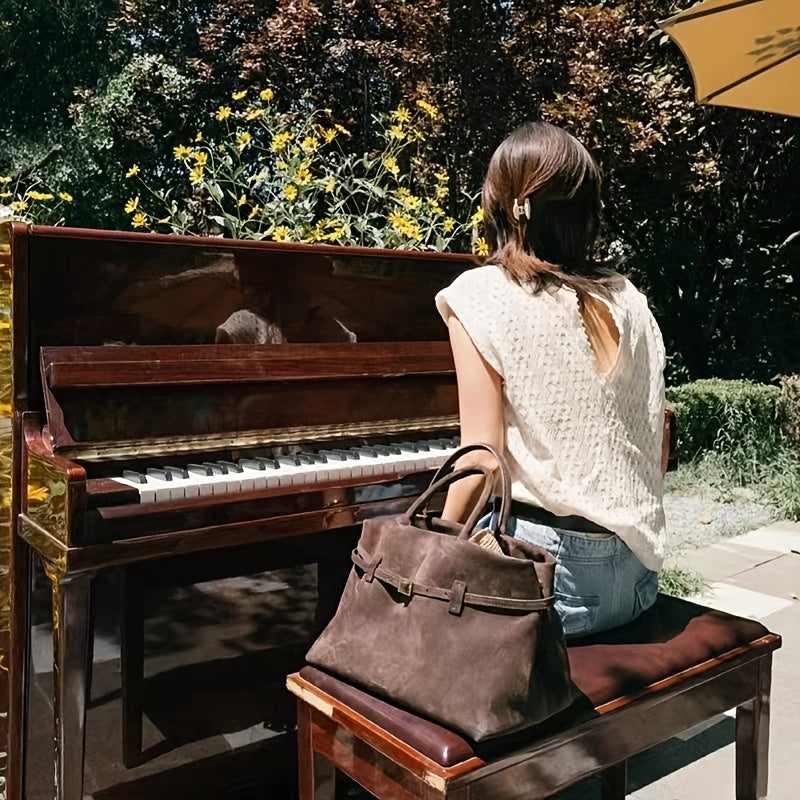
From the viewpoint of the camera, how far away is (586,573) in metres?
1.92

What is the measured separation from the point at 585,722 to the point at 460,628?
1.30ft

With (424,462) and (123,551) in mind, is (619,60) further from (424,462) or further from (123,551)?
(123,551)

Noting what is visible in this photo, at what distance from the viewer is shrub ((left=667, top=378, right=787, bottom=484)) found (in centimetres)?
707

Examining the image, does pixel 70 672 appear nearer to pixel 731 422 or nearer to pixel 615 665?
pixel 615 665

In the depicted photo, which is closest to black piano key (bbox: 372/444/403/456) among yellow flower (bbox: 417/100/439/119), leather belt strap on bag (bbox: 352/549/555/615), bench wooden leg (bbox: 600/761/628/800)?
leather belt strap on bag (bbox: 352/549/555/615)

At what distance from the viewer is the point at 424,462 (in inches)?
96.0

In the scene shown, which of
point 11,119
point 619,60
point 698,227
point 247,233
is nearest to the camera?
point 247,233

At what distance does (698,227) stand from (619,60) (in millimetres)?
2953

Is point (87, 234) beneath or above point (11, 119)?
beneath

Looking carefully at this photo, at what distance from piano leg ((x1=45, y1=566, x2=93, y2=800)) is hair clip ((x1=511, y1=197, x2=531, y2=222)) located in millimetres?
1182

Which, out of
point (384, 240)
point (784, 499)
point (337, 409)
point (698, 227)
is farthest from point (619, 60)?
point (337, 409)

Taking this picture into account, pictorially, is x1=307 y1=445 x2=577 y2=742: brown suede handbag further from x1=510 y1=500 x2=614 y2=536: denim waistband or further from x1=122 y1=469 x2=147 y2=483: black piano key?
x1=122 y1=469 x2=147 y2=483: black piano key

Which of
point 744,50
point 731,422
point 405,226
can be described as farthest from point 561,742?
point 731,422

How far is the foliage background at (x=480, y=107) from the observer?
23.3ft
